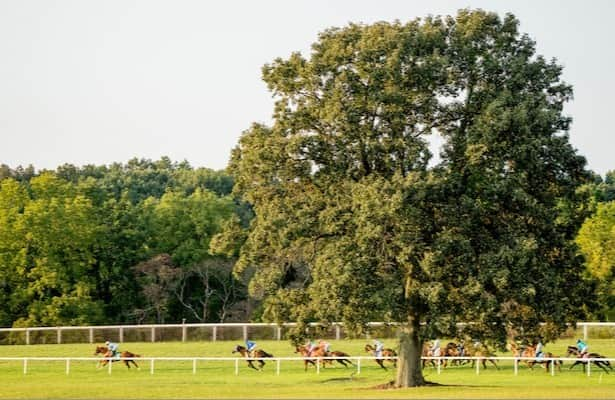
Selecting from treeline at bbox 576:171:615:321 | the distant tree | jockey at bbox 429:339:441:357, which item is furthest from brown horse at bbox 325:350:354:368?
the distant tree

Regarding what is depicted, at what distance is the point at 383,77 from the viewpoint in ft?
130

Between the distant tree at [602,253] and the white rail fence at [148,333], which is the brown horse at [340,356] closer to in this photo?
the white rail fence at [148,333]

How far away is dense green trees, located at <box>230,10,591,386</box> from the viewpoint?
38.4 m

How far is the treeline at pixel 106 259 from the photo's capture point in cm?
7644

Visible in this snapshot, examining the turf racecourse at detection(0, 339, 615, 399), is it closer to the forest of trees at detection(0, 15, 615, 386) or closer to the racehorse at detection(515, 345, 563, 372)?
the racehorse at detection(515, 345, 563, 372)

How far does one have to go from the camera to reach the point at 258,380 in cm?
4681

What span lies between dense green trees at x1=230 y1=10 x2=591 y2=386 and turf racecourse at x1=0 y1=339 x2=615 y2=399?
2.48m

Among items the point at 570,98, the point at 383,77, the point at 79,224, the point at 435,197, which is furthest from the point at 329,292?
the point at 79,224

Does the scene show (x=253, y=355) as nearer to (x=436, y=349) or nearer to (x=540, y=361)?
(x=436, y=349)

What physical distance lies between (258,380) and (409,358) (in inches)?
312

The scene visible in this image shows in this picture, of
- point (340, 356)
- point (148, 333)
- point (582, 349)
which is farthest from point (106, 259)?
point (582, 349)

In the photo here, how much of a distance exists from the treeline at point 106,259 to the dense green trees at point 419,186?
29551 millimetres

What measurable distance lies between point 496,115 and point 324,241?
6.95 meters

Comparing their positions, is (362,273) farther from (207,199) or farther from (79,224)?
(207,199)
